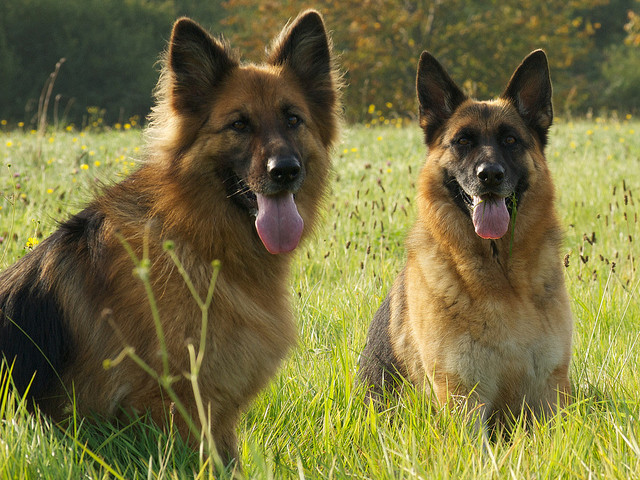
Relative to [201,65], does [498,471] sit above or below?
below

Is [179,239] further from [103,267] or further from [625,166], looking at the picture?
[625,166]

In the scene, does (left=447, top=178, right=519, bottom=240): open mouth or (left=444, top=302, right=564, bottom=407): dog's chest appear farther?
(left=447, top=178, right=519, bottom=240): open mouth

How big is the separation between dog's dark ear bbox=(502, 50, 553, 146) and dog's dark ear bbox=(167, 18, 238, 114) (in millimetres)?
1775

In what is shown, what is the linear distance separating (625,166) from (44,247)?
8.79 meters

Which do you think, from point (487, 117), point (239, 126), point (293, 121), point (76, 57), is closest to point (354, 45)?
point (76, 57)

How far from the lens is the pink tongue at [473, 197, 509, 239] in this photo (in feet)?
11.4

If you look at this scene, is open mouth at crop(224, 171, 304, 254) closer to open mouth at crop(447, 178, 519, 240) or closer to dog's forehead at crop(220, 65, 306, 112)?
dog's forehead at crop(220, 65, 306, 112)

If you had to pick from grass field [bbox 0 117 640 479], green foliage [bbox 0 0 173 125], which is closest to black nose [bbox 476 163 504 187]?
grass field [bbox 0 117 640 479]

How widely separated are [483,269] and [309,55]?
1.41 meters

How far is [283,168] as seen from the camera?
284 centimetres

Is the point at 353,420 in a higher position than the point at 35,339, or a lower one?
lower

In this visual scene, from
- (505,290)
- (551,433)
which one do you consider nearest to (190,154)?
(505,290)

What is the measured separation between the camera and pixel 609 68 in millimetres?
32719

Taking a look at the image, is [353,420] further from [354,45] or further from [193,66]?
[354,45]
